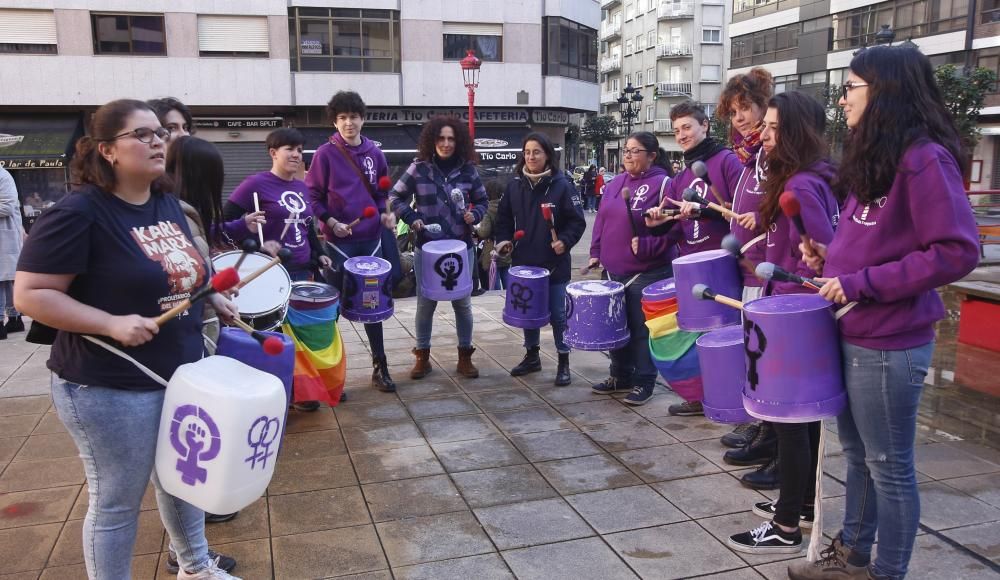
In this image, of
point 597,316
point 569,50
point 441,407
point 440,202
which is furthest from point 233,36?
point 597,316

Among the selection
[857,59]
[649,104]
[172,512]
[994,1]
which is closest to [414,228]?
[172,512]

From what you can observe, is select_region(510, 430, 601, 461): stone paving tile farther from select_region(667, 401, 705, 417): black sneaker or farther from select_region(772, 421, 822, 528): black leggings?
select_region(772, 421, 822, 528): black leggings

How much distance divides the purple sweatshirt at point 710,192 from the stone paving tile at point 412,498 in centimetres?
210

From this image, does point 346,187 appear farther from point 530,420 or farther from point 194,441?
point 194,441

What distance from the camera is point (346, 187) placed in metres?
5.34

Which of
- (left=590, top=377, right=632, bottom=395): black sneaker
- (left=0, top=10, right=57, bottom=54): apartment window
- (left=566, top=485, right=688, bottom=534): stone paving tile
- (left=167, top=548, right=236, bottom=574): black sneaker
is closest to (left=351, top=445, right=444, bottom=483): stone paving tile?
(left=566, top=485, right=688, bottom=534): stone paving tile

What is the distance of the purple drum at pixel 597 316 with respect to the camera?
4949mm

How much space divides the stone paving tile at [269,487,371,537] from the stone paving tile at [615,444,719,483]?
4.68 feet

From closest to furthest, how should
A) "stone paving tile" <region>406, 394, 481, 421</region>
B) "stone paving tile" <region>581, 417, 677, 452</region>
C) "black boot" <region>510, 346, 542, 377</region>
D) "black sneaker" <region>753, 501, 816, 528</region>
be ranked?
1. "black sneaker" <region>753, 501, 816, 528</region>
2. "stone paving tile" <region>581, 417, 677, 452</region>
3. "stone paving tile" <region>406, 394, 481, 421</region>
4. "black boot" <region>510, 346, 542, 377</region>

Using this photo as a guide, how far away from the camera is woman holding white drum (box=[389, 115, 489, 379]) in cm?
565

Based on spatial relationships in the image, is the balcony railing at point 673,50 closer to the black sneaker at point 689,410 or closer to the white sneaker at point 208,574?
the black sneaker at point 689,410

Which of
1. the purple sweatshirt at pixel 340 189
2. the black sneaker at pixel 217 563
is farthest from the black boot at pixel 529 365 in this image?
the black sneaker at pixel 217 563

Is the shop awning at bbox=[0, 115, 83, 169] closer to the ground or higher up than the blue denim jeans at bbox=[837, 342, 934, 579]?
higher up

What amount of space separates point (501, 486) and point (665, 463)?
914 millimetres
